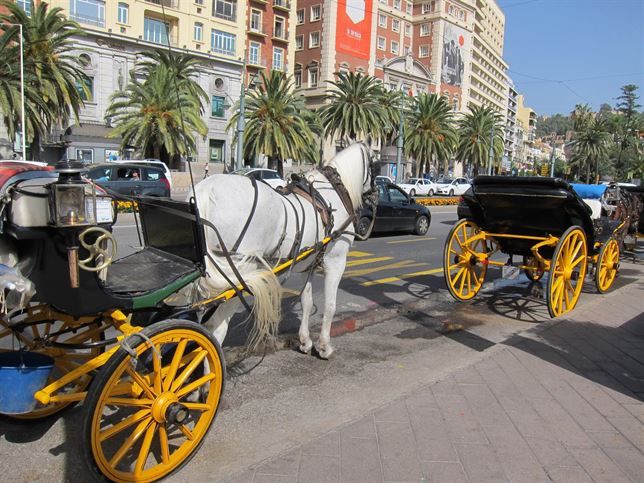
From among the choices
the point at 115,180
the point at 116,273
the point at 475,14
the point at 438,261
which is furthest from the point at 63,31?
the point at 475,14

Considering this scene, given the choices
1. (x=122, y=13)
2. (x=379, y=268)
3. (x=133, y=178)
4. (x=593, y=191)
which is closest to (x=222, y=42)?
(x=122, y=13)

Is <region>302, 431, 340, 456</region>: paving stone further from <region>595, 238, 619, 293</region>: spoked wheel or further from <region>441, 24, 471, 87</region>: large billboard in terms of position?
<region>441, 24, 471, 87</region>: large billboard

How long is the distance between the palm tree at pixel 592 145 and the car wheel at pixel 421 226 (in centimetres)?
6166

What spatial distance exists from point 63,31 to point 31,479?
3019 cm

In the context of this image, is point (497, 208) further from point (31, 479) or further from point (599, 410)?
point (31, 479)

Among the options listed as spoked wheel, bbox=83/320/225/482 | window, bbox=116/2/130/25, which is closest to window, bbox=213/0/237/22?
window, bbox=116/2/130/25

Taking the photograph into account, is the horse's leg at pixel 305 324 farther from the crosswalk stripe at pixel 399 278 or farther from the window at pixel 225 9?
the window at pixel 225 9

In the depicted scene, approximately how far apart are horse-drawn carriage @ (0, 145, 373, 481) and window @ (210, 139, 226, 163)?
4139cm

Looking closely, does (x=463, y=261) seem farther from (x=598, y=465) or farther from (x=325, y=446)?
(x=325, y=446)

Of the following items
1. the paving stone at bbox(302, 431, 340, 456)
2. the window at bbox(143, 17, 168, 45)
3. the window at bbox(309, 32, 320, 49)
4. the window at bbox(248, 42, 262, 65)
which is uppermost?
the window at bbox(309, 32, 320, 49)

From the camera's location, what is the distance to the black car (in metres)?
14.5

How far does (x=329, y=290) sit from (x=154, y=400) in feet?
7.71

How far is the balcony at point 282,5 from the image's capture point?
49.4 meters

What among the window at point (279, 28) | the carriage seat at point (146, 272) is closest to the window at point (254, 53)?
the window at point (279, 28)
